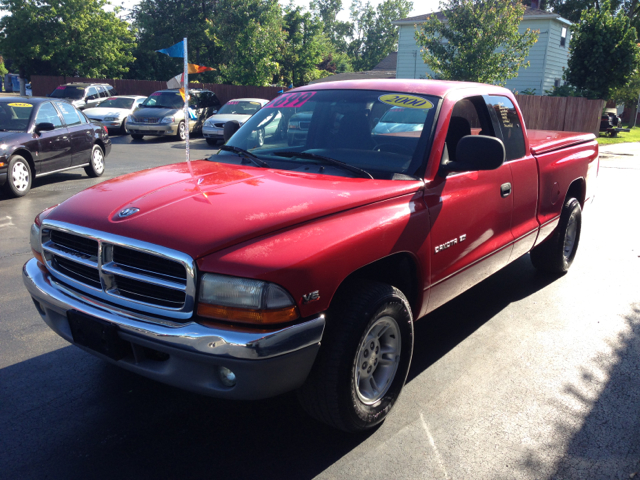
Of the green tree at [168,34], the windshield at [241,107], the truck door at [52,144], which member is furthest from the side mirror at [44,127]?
the green tree at [168,34]

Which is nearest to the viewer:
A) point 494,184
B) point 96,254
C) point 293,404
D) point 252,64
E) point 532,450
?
point 96,254

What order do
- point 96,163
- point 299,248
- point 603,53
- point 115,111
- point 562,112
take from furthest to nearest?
point 603,53, point 562,112, point 115,111, point 96,163, point 299,248

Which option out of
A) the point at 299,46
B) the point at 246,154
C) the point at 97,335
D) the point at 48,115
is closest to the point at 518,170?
the point at 246,154

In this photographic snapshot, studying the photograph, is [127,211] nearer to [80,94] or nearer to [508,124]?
[508,124]

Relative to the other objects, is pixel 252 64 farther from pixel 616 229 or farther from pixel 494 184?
pixel 494 184

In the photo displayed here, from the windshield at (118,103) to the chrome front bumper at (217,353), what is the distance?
20.2 meters

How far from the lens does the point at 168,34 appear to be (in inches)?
1742

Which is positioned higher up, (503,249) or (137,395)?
(503,249)

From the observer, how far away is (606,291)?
17.6ft

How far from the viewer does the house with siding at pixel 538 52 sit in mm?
29969

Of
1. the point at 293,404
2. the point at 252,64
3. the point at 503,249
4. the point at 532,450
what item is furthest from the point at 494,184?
the point at 252,64

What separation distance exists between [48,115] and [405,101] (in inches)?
324

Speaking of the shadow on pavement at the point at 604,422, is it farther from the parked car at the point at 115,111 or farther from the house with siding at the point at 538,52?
the house with siding at the point at 538,52

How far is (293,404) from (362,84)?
2.31 m
